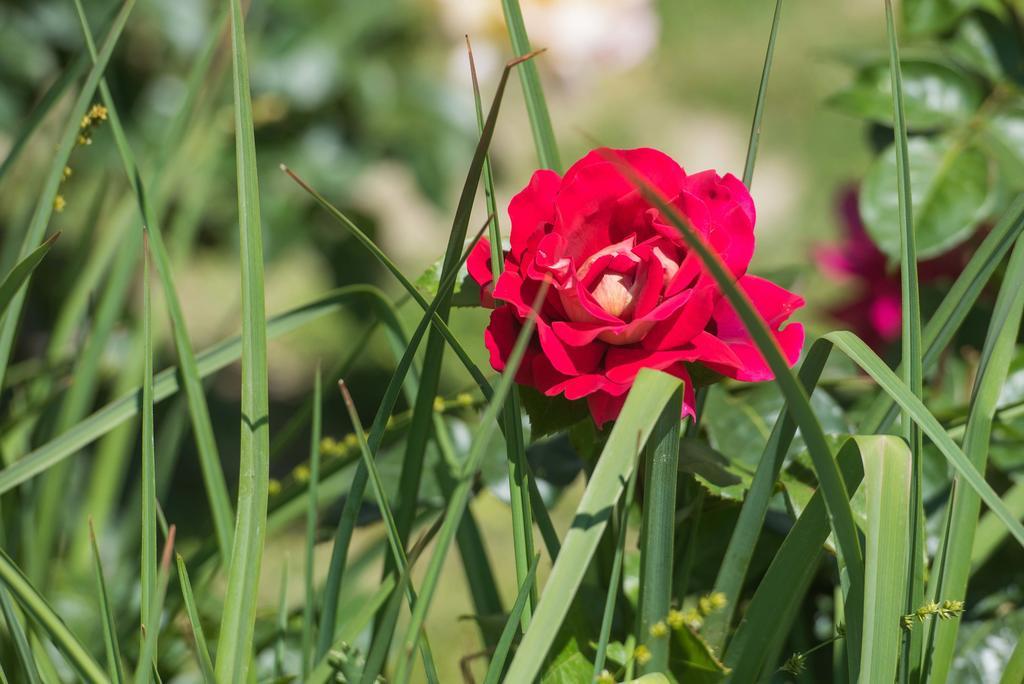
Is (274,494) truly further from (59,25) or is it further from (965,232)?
(59,25)

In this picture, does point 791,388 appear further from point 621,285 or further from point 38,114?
point 38,114

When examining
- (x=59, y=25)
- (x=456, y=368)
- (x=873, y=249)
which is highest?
(x=59, y=25)

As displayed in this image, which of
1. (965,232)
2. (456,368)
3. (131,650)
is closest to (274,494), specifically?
(131,650)

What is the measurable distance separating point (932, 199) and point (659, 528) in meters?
0.42

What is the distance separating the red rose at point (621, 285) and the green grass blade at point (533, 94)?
7cm

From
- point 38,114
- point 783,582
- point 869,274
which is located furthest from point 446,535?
point 869,274

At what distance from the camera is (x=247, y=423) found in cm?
46

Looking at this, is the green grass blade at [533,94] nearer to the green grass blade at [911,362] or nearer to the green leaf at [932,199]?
A: the green grass blade at [911,362]

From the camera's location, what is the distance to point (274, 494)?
726 millimetres

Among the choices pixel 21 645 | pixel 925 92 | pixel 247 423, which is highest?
pixel 925 92

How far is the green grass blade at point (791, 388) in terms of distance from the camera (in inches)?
12.9

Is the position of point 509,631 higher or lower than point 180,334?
lower

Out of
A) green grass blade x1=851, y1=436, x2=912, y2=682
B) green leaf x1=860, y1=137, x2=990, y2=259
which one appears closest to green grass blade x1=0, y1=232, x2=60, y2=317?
green grass blade x1=851, y1=436, x2=912, y2=682

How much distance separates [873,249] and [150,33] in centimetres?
85
